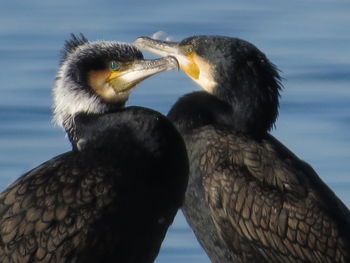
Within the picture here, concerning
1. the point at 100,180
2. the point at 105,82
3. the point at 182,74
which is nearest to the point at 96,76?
the point at 105,82

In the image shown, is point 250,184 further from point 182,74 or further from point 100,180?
point 182,74

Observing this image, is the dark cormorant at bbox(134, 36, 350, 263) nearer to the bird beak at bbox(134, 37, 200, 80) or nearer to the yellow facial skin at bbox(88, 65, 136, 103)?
the bird beak at bbox(134, 37, 200, 80)

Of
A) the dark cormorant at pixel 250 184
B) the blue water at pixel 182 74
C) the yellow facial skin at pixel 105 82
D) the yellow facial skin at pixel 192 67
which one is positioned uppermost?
the yellow facial skin at pixel 105 82

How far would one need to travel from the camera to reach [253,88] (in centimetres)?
1220

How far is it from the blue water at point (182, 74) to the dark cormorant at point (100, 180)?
3.01m

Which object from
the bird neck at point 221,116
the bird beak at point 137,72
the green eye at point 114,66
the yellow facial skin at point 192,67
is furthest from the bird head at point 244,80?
the green eye at point 114,66

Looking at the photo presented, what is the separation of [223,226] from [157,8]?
810 centimetres

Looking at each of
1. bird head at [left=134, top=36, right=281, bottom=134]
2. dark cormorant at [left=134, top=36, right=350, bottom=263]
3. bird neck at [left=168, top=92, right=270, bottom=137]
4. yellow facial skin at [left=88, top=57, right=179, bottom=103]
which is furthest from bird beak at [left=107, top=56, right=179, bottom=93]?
bird head at [left=134, top=36, right=281, bottom=134]

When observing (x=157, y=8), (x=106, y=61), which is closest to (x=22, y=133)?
(x=157, y=8)

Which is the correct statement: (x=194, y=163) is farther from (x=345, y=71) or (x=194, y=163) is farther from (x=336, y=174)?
(x=345, y=71)

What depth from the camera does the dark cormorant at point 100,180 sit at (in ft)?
35.3

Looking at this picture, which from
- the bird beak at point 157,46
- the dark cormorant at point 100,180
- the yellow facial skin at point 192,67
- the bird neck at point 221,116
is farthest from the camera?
the bird beak at point 157,46

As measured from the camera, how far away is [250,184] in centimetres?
1172

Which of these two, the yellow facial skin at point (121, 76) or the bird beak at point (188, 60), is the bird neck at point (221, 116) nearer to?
the bird beak at point (188, 60)
